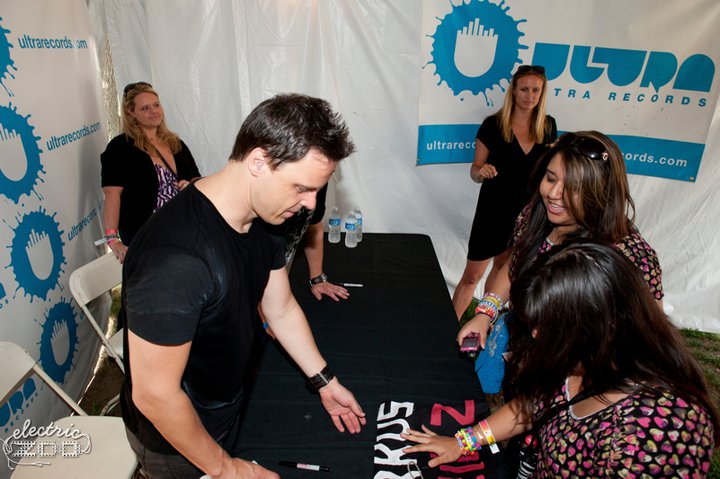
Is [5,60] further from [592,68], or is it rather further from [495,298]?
[592,68]

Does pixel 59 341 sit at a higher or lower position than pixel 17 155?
lower

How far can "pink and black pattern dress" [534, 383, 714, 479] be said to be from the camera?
0.92 meters

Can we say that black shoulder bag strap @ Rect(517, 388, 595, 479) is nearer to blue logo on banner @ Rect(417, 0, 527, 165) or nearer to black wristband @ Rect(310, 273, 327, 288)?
black wristband @ Rect(310, 273, 327, 288)

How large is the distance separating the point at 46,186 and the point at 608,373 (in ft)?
8.49

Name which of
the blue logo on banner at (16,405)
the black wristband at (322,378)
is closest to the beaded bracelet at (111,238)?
the blue logo on banner at (16,405)

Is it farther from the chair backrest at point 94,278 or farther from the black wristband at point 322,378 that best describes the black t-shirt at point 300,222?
the chair backrest at point 94,278

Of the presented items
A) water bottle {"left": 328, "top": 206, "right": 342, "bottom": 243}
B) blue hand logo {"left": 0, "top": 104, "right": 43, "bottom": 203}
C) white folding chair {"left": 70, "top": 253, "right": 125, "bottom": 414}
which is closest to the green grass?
water bottle {"left": 328, "top": 206, "right": 342, "bottom": 243}

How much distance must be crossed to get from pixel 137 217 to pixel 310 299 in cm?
129

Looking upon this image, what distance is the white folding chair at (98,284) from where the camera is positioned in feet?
6.82

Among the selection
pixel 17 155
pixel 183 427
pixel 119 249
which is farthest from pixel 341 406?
pixel 17 155

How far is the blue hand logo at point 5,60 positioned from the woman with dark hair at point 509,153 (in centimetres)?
254

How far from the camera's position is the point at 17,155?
194 cm

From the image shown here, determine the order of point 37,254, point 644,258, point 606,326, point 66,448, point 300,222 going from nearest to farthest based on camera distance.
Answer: point 606,326
point 644,258
point 66,448
point 300,222
point 37,254

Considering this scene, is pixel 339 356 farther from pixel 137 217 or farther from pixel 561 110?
pixel 561 110
